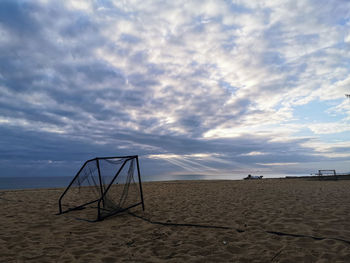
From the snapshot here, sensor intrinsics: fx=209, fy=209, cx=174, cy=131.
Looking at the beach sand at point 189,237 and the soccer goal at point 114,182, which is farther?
the soccer goal at point 114,182

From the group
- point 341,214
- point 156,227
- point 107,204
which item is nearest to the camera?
point 156,227

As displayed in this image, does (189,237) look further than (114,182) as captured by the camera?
No

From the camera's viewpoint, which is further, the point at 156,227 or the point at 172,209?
the point at 172,209

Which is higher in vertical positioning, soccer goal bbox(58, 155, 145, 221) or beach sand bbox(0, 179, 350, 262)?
soccer goal bbox(58, 155, 145, 221)

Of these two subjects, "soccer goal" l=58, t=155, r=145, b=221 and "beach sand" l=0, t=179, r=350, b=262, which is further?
"soccer goal" l=58, t=155, r=145, b=221

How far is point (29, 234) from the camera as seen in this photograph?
5348 millimetres

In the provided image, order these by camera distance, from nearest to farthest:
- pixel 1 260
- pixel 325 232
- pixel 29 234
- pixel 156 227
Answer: pixel 1 260 < pixel 325 232 < pixel 29 234 < pixel 156 227

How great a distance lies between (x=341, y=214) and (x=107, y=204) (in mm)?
7506

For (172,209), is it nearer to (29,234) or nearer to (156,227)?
(156,227)

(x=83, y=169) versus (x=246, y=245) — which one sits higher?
(x=83, y=169)

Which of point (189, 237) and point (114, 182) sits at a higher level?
point (114, 182)

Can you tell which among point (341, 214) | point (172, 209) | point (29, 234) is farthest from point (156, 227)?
point (341, 214)

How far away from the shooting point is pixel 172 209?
7.96 m

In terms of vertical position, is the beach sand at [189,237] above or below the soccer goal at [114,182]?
below
